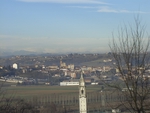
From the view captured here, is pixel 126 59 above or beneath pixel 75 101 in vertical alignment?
above

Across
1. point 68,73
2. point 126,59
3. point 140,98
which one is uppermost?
point 126,59

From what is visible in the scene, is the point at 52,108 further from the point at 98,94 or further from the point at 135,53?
the point at 135,53

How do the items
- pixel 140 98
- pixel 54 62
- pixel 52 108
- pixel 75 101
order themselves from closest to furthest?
pixel 140 98, pixel 52 108, pixel 75 101, pixel 54 62

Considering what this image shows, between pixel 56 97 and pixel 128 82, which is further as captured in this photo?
pixel 56 97

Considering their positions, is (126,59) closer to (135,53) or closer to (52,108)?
(135,53)

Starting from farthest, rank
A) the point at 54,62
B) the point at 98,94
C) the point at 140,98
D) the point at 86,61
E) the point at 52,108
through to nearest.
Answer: the point at 54,62
the point at 86,61
the point at 98,94
the point at 52,108
the point at 140,98

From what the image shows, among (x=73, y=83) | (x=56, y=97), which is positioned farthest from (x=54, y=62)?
(x=56, y=97)

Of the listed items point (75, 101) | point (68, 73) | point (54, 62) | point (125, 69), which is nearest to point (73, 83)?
point (68, 73)

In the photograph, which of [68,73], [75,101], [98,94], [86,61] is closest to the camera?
[75,101]

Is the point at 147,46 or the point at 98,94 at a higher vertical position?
the point at 147,46
